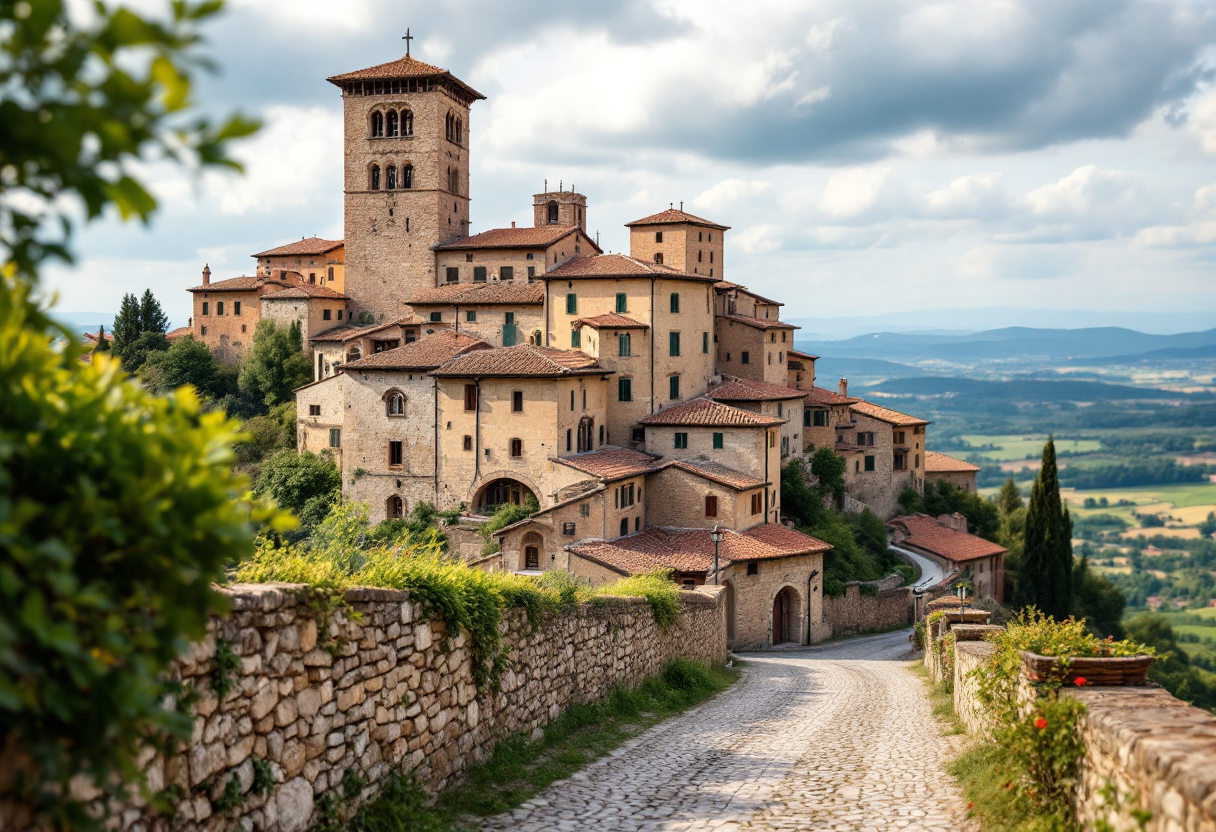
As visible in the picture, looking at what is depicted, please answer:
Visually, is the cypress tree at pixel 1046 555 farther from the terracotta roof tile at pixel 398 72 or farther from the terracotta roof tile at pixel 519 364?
the terracotta roof tile at pixel 398 72

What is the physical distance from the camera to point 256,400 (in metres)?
75.1

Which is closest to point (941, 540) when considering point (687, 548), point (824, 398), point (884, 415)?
point (884, 415)

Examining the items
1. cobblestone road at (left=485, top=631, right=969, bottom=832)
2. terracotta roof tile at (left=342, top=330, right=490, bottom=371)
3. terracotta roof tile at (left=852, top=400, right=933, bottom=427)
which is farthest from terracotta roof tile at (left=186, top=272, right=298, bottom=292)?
cobblestone road at (left=485, top=631, right=969, bottom=832)

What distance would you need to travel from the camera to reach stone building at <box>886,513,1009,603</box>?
2525 inches

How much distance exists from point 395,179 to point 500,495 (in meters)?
33.0

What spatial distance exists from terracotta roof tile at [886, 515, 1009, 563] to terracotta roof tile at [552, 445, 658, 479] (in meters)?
21.8

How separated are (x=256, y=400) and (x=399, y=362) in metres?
25.0

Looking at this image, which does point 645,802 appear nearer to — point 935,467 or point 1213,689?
point 935,467

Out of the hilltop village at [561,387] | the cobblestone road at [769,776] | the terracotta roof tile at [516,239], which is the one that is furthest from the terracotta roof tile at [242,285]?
A: the cobblestone road at [769,776]

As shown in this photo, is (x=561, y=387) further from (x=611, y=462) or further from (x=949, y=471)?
(x=949, y=471)

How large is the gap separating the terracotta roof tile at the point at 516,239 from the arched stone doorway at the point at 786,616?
29.9m

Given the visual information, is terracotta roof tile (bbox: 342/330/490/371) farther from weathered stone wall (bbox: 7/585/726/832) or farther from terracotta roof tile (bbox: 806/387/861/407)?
weathered stone wall (bbox: 7/585/726/832)

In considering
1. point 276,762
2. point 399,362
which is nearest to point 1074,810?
point 276,762

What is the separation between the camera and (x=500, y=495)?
51594 mm
